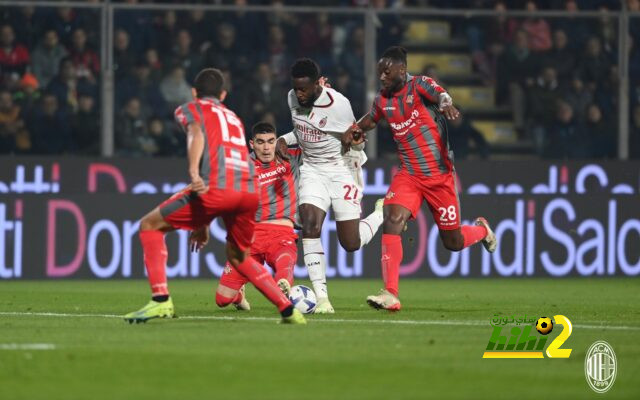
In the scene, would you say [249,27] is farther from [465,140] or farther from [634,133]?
[634,133]

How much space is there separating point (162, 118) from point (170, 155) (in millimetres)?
511

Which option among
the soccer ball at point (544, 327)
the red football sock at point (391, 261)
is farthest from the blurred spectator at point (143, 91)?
the soccer ball at point (544, 327)

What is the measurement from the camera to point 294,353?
8.54 meters

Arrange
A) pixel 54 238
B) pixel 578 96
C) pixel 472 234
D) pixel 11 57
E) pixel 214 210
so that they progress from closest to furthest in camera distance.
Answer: pixel 214 210 < pixel 472 234 < pixel 11 57 < pixel 54 238 < pixel 578 96

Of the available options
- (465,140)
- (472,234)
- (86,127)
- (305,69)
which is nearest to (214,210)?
(305,69)

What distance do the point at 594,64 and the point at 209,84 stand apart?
9829 millimetres

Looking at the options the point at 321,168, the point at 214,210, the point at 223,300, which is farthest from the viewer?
the point at 321,168

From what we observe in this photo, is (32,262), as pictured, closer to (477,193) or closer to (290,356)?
(477,193)

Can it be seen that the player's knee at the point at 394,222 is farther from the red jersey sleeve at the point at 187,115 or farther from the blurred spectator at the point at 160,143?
the blurred spectator at the point at 160,143

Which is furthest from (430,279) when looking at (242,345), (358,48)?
(242,345)

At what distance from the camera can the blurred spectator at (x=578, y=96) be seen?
19.1 metres

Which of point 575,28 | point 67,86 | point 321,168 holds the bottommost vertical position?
point 321,168

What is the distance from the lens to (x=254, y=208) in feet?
34.2

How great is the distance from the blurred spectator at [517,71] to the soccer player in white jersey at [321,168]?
6.32m
